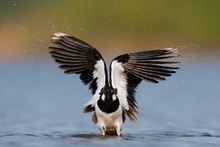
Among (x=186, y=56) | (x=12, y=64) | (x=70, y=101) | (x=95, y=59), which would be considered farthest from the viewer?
(x=186, y=56)

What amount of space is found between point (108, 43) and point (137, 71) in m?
12.8

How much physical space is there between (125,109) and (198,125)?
2054 mm

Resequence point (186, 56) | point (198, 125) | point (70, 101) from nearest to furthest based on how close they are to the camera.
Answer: point (198, 125) → point (70, 101) → point (186, 56)

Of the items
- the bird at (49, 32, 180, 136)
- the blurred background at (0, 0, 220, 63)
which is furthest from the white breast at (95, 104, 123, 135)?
the blurred background at (0, 0, 220, 63)

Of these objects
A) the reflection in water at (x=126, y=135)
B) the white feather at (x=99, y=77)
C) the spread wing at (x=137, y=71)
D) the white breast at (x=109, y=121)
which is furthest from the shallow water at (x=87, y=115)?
the spread wing at (x=137, y=71)

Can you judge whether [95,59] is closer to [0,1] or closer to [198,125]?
[198,125]

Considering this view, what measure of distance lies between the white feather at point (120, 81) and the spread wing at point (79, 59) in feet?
0.48

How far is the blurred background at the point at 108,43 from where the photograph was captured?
1862 cm

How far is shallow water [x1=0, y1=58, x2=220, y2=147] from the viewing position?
42.1ft

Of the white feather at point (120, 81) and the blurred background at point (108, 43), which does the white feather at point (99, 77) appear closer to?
the white feather at point (120, 81)

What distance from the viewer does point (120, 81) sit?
12922 millimetres

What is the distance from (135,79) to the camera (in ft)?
42.7

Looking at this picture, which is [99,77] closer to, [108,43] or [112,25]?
[108,43]

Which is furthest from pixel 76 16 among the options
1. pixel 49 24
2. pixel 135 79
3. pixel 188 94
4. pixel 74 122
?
pixel 135 79
